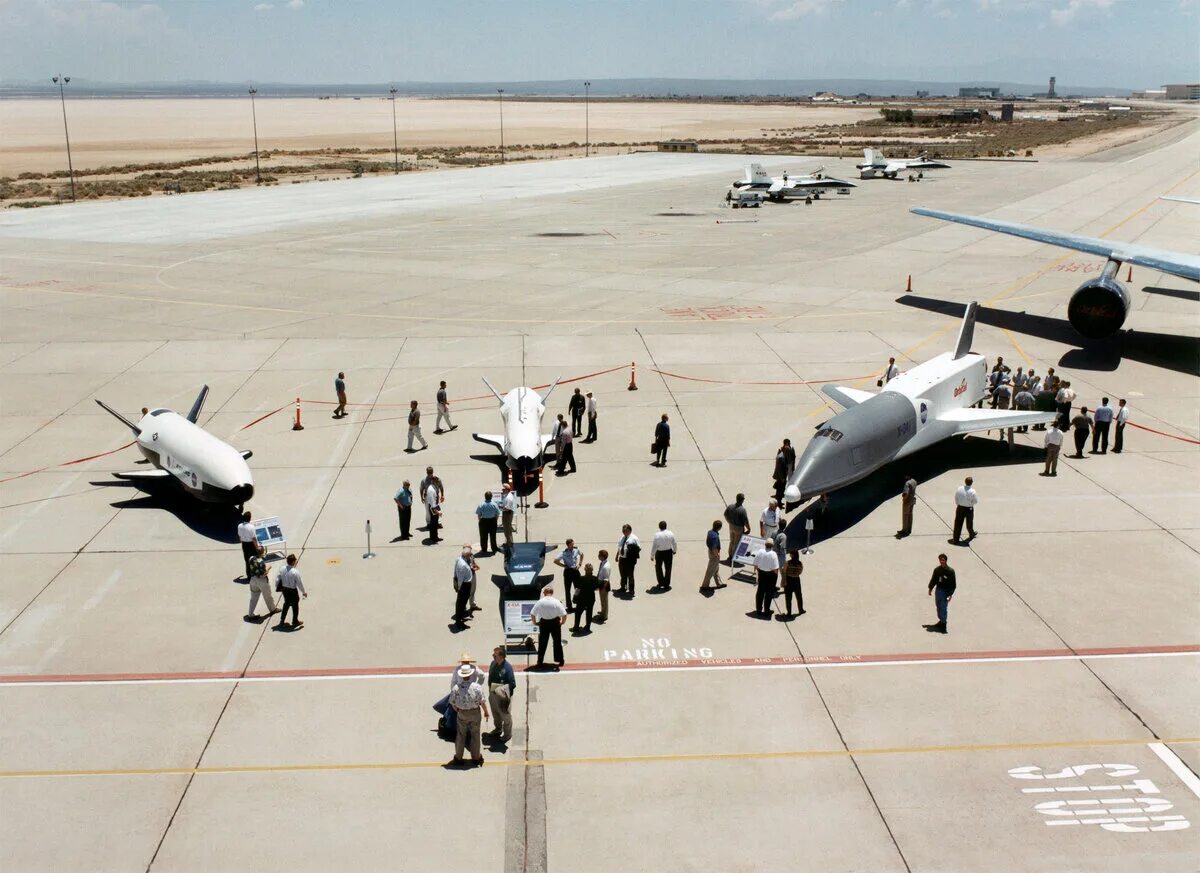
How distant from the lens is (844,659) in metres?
17.2

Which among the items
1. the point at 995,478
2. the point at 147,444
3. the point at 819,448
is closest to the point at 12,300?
the point at 147,444

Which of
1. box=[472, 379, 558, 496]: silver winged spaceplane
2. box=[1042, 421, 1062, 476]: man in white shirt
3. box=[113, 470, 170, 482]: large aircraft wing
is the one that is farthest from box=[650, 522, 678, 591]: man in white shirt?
box=[113, 470, 170, 482]: large aircraft wing

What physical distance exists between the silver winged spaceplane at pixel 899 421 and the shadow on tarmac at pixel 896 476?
84cm

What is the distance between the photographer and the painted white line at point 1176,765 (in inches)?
544

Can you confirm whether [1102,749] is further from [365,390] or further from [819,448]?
[365,390]

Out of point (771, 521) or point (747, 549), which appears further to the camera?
point (771, 521)

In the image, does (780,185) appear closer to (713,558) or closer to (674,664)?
(713,558)

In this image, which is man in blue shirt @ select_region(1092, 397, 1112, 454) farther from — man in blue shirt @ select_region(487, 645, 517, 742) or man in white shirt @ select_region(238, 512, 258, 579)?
man in white shirt @ select_region(238, 512, 258, 579)

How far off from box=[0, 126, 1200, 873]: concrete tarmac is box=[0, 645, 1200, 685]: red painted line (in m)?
0.08

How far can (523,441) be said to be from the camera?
24.5 metres

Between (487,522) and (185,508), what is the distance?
323 inches

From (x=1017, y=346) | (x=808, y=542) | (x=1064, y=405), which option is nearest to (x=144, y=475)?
(x=808, y=542)

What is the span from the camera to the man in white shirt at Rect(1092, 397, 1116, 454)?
26.7 m

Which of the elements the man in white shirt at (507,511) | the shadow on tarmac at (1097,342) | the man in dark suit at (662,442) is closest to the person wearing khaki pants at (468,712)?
the man in white shirt at (507,511)
